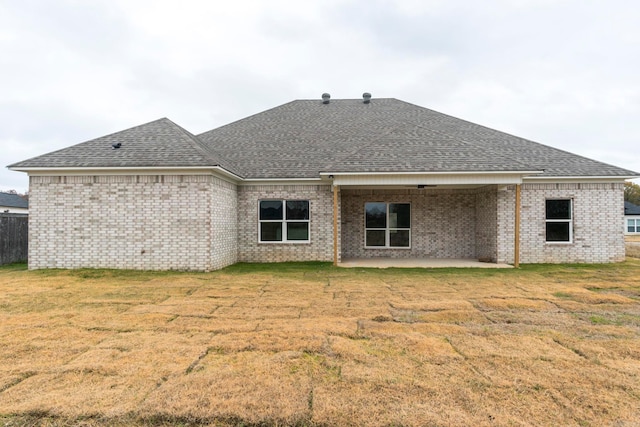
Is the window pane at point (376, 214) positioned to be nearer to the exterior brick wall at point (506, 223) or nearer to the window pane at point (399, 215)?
the window pane at point (399, 215)

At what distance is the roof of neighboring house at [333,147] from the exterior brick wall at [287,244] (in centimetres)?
62

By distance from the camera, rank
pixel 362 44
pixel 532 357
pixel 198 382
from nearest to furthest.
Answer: pixel 198 382 < pixel 532 357 < pixel 362 44

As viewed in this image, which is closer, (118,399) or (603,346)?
(118,399)

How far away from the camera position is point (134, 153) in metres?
10.6

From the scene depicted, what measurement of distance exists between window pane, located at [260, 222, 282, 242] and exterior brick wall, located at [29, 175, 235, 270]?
2753 mm

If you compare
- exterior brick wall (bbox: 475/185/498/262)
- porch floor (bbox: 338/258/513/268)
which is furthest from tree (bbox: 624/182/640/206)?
porch floor (bbox: 338/258/513/268)

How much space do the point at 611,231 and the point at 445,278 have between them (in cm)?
754

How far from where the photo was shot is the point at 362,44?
1695cm

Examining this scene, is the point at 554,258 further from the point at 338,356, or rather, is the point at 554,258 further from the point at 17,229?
the point at 17,229

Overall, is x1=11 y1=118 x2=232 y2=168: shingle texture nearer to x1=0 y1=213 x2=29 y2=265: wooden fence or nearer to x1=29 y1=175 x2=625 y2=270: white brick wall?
x1=29 y1=175 x2=625 y2=270: white brick wall

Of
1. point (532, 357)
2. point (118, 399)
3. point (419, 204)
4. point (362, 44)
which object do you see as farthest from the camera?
point (362, 44)

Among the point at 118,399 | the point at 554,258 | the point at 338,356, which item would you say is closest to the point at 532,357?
the point at 338,356

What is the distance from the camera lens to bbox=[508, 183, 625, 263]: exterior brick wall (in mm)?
12227

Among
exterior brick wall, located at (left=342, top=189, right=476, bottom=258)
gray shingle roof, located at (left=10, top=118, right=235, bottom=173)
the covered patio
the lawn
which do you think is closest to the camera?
the lawn
